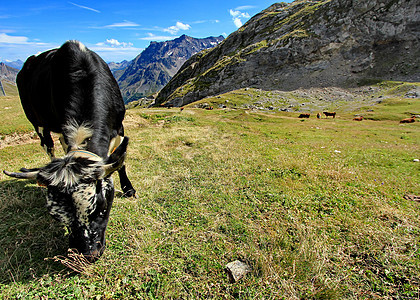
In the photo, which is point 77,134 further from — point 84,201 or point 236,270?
point 236,270

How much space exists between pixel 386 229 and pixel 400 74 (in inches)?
3149

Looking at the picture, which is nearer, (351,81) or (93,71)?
(93,71)

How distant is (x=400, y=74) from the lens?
57562 millimetres

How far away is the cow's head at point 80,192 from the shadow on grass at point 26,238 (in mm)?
1026

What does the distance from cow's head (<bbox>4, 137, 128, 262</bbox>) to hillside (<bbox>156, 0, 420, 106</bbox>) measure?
255 feet

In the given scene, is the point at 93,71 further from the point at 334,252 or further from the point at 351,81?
the point at 351,81

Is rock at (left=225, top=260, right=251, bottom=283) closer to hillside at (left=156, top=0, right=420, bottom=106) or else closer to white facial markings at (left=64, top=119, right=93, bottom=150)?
white facial markings at (left=64, top=119, right=93, bottom=150)

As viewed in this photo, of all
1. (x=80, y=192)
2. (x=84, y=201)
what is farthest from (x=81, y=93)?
(x=84, y=201)

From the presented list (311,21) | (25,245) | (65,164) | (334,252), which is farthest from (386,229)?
(311,21)

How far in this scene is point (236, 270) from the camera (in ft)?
12.9

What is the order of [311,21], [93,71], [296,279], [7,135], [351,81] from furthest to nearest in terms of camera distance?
[311,21] < [351,81] < [7,135] < [93,71] < [296,279]

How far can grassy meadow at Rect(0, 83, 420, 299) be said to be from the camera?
3.58m

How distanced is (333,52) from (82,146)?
9052 cm

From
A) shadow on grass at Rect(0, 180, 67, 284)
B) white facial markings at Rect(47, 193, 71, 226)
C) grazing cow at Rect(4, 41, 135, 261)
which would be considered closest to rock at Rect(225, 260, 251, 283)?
grazing cow at Rect(4, 41, 135, 261)
